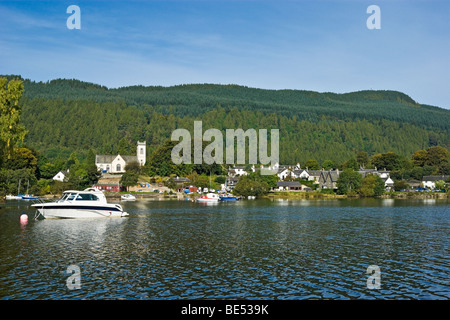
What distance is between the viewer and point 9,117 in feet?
196

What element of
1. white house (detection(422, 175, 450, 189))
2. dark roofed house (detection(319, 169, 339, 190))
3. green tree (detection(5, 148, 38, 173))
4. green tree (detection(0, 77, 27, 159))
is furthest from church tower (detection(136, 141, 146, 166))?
green tree (detection(0, 77, 27, 159))

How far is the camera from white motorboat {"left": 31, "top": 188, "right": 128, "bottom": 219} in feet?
191

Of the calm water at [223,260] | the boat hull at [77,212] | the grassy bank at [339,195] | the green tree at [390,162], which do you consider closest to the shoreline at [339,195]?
Answer: the grassy bank at [339,195]

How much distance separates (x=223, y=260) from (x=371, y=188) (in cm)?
11632

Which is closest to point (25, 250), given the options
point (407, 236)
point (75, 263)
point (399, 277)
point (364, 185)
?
point (75, 263)

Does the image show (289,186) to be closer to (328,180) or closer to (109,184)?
(328,180)

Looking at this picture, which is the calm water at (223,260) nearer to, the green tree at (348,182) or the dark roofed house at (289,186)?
the green tree at (348,182)

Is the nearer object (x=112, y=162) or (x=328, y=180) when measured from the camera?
(x=328, y=180)

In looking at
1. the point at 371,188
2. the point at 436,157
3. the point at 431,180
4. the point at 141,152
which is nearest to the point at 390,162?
the point at 436,157

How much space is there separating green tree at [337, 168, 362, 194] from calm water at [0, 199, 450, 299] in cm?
8590

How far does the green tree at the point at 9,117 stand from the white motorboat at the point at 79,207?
9.81 metres
